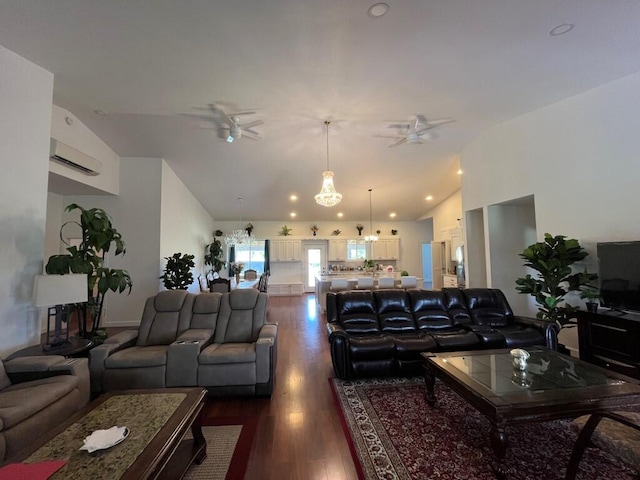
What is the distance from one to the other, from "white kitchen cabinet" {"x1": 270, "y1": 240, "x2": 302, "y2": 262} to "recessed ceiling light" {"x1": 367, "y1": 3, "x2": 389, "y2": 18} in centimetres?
816

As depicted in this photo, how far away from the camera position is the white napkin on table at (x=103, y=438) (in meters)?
1.41

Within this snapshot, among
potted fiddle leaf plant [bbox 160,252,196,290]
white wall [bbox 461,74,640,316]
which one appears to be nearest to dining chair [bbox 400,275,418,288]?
white wall [bbox 461,74,640,316]

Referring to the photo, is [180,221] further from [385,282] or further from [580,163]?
[580,163]

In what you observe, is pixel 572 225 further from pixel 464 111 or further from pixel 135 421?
pixel 135 421

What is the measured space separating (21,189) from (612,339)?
681cm

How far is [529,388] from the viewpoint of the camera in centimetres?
204

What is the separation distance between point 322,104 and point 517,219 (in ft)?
14.7

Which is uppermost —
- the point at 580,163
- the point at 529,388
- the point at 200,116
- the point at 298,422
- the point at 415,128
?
the point at 200,116

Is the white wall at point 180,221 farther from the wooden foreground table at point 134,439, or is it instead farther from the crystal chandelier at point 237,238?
the wooden foreground table at point 134,439

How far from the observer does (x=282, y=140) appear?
210 inches

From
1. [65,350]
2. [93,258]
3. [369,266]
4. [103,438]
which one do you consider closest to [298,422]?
[103,438]

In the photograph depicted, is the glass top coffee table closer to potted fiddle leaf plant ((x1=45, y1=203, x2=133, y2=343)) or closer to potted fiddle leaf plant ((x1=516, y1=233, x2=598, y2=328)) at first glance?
potted fiddle leaf plant ((x1=516, y1=233, x2=598, y2=328))

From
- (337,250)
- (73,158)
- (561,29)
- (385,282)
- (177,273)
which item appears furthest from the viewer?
(337,250)

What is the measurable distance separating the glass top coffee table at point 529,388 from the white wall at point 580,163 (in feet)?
7.43
